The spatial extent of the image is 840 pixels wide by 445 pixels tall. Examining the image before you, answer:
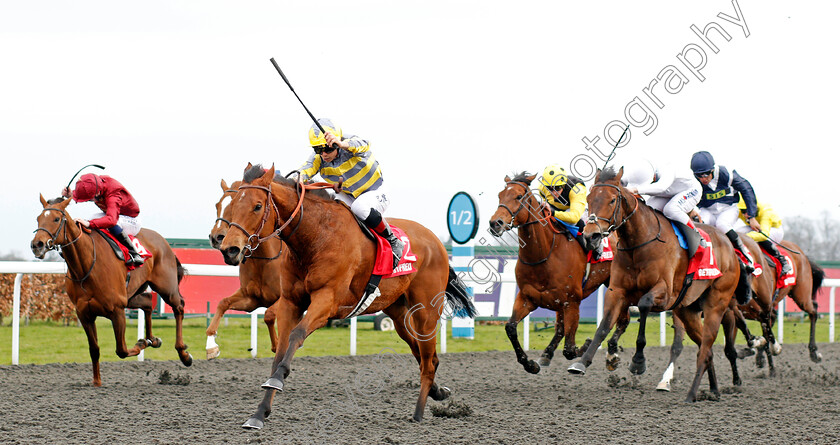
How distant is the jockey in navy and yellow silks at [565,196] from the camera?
23.0 ft

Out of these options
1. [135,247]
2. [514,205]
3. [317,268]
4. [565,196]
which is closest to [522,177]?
[514,205]

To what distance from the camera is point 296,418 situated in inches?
196

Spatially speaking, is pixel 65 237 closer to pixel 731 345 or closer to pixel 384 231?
pixel 384 231

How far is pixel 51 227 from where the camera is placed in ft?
20.3

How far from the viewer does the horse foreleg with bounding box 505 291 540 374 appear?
257 inches

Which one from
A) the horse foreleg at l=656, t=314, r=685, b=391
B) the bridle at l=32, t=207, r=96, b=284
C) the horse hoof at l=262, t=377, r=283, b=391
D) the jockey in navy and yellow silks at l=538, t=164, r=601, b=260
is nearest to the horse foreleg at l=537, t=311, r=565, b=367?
the jockey in navy and yellow silks at l=538, t=164, r=601, b=260

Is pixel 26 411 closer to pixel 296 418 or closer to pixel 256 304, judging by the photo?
pixel 296 418

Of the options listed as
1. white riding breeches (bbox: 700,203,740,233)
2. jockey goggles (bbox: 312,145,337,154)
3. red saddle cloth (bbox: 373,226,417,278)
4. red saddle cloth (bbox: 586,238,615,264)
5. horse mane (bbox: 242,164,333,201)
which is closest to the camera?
horse mane (bbox: 242,164,333,201)

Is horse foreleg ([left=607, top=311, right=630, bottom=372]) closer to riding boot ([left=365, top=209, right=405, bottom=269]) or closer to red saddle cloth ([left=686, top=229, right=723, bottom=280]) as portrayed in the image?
red saddle cloth ([left=686, top=229, right=723, bottom=280])

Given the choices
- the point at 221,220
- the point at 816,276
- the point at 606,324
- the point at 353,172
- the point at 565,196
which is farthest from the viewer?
the point at 816,276

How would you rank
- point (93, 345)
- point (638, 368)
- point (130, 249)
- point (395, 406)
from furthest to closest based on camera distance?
point (130, 249) → point (93, 345) → point (638, 368) → point (395, 406)

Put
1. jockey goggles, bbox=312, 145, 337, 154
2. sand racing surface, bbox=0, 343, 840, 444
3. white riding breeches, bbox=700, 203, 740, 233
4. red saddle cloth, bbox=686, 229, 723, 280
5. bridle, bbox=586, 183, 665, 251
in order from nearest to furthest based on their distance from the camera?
sand racing surface, bbox=0, 343, 840, 444 → jockey goggles, bbox=312, 145, 337, 154 → bridle, bbox=586, 183, 665, 251 → red saddle cloth, bbox=686, 229, 723, 280 → white riding breeches, bbox=700, 203, 740, 233

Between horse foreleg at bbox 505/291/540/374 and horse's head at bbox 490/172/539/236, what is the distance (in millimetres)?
698

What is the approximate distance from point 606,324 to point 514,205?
136 centimetres
